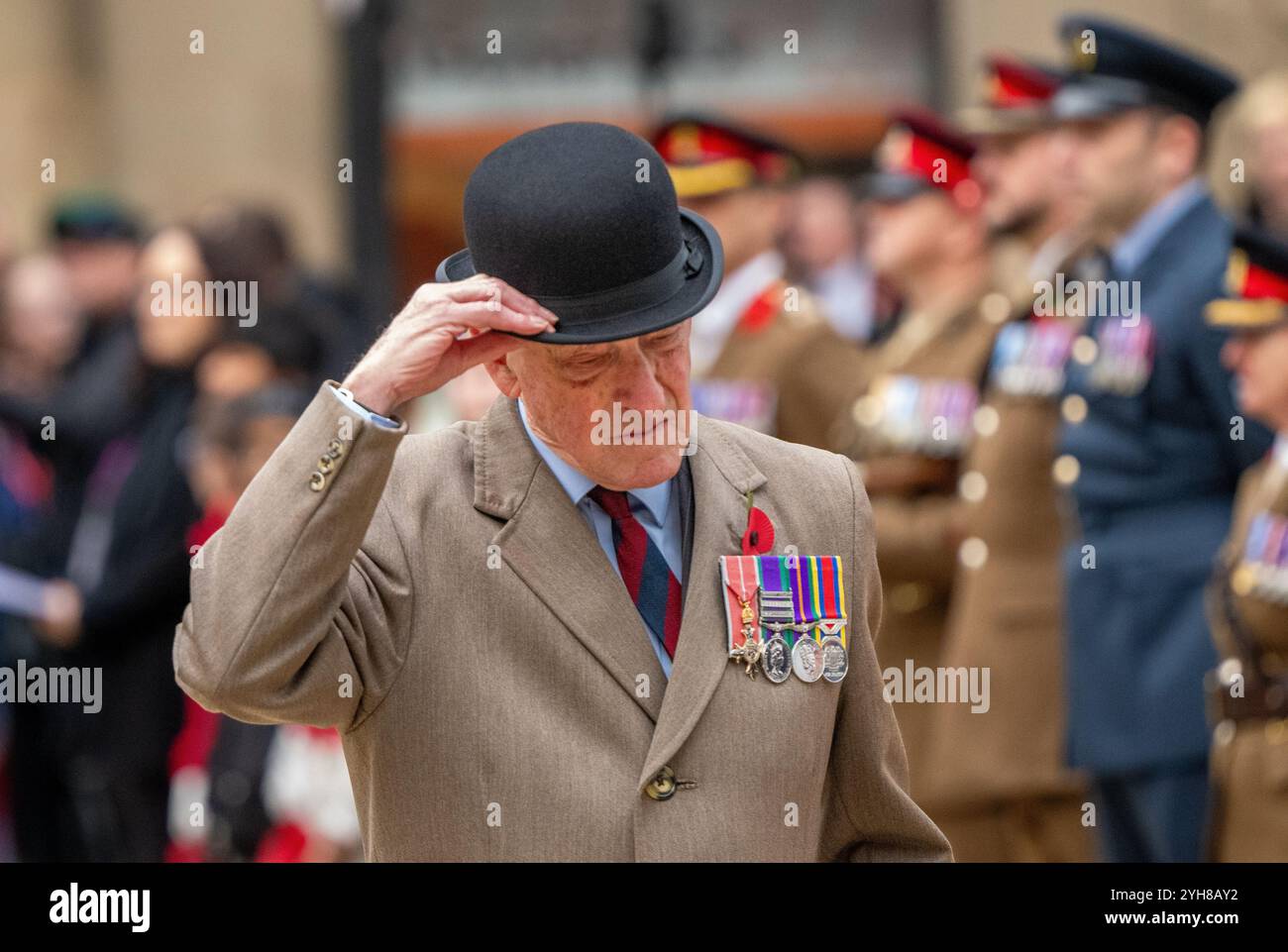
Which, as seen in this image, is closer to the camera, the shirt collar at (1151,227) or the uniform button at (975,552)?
the shirt collar at (1151,227)

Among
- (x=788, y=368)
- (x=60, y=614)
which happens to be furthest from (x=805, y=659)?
(x=60, y=614)

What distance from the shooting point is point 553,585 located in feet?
9.57

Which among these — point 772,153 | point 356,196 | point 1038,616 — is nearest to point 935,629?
point 1038,616

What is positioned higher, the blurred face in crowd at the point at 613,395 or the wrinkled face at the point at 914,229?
the blurred face in crowd at the point at 613,395

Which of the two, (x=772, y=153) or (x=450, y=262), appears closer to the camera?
(x=450, y=262)

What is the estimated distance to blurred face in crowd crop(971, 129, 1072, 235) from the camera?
676 cm

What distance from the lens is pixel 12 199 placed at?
1303 cm

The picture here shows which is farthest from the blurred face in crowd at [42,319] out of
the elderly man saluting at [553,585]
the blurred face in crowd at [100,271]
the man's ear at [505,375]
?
the elderly man saluting at [553,585]

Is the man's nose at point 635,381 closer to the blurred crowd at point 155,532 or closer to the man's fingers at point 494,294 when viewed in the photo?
the man's fingers at point 494,294

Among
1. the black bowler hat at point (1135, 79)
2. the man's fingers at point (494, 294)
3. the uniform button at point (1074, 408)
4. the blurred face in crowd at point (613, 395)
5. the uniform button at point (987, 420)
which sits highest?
the black bowler hat at point (1135, 79)

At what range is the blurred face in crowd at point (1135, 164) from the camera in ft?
20.4

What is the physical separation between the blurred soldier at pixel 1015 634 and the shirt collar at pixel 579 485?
3.45 metres

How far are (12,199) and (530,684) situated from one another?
10.8 m

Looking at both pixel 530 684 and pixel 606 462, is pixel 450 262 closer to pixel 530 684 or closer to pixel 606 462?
pixel 606 462
